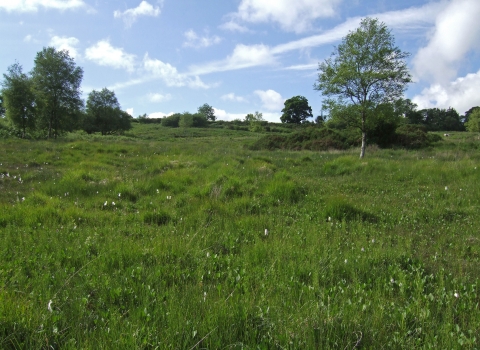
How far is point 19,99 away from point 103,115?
32.7m

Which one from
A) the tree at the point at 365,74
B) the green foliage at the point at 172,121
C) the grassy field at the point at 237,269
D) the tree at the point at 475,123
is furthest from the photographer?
the green foliage at the point at 172,121

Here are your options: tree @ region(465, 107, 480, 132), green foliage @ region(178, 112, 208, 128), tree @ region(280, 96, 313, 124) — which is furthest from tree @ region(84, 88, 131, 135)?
tree @ region(465, 107, 480, 132)

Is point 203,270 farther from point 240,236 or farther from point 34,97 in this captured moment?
point 34,97

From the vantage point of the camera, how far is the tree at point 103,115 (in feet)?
227

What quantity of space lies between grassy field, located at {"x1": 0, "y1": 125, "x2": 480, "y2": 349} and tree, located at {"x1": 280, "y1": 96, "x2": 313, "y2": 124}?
99716 millimetres

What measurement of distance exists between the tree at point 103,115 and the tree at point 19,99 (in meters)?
30.4

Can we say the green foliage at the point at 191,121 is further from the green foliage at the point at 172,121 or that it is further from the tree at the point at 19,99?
the tree at the point at 19,99

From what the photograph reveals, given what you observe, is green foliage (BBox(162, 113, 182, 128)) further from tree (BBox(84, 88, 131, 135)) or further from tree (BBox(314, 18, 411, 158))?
tree (BBox(314, 18, 411, 158))

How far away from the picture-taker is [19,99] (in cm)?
3744

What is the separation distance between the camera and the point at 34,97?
38.4 m

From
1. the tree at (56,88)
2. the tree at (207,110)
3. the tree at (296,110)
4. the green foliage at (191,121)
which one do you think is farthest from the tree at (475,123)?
the tree at (207,110)

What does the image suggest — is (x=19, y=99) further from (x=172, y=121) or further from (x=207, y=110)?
(x=207, y=110)

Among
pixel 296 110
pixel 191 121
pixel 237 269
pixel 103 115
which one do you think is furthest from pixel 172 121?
pixel 237 269

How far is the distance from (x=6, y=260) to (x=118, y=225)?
6.86 ft
